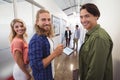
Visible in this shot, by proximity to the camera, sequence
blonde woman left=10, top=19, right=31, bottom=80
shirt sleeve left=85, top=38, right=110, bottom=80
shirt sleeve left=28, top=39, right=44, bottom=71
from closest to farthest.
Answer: shirt sleeve left=85, top=38, right=110, bottom=80
shirt sleeve left=28, top=39, right=44, bottom=71
blonde woman left=10, top=19, right=31, bottom=80

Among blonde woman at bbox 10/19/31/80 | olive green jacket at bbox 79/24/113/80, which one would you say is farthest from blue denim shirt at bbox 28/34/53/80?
blonde woman at bbox 10/19/31/80

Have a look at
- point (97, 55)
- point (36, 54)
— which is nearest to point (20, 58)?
point (36, 54)

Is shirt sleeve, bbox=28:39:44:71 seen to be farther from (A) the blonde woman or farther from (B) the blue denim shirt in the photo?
(A) the blonde woman

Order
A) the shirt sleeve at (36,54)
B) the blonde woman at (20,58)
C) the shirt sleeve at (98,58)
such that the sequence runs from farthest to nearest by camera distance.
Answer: the blonde woman at (20,58) < the shirt sleeve at (36,54) < the shirt sleeve at (98,58)

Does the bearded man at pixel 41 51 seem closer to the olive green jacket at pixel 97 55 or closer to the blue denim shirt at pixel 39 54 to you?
the blue denim shirt at pixel 39 54

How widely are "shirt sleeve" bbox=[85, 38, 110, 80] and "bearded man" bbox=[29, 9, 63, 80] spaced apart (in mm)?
371

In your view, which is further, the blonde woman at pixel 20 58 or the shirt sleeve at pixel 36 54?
the blonde woman at pixel 20 58

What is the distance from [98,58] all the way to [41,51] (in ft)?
1.73

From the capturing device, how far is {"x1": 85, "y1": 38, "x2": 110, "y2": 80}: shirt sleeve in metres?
1.14

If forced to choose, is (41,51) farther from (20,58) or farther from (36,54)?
(20,58)

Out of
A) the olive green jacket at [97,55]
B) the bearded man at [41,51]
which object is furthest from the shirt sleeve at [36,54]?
the olive green jacket at [97,55]

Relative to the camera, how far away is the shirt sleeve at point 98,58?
114 cm

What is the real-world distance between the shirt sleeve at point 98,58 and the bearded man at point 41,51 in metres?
0.37

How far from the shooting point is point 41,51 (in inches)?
50.8
